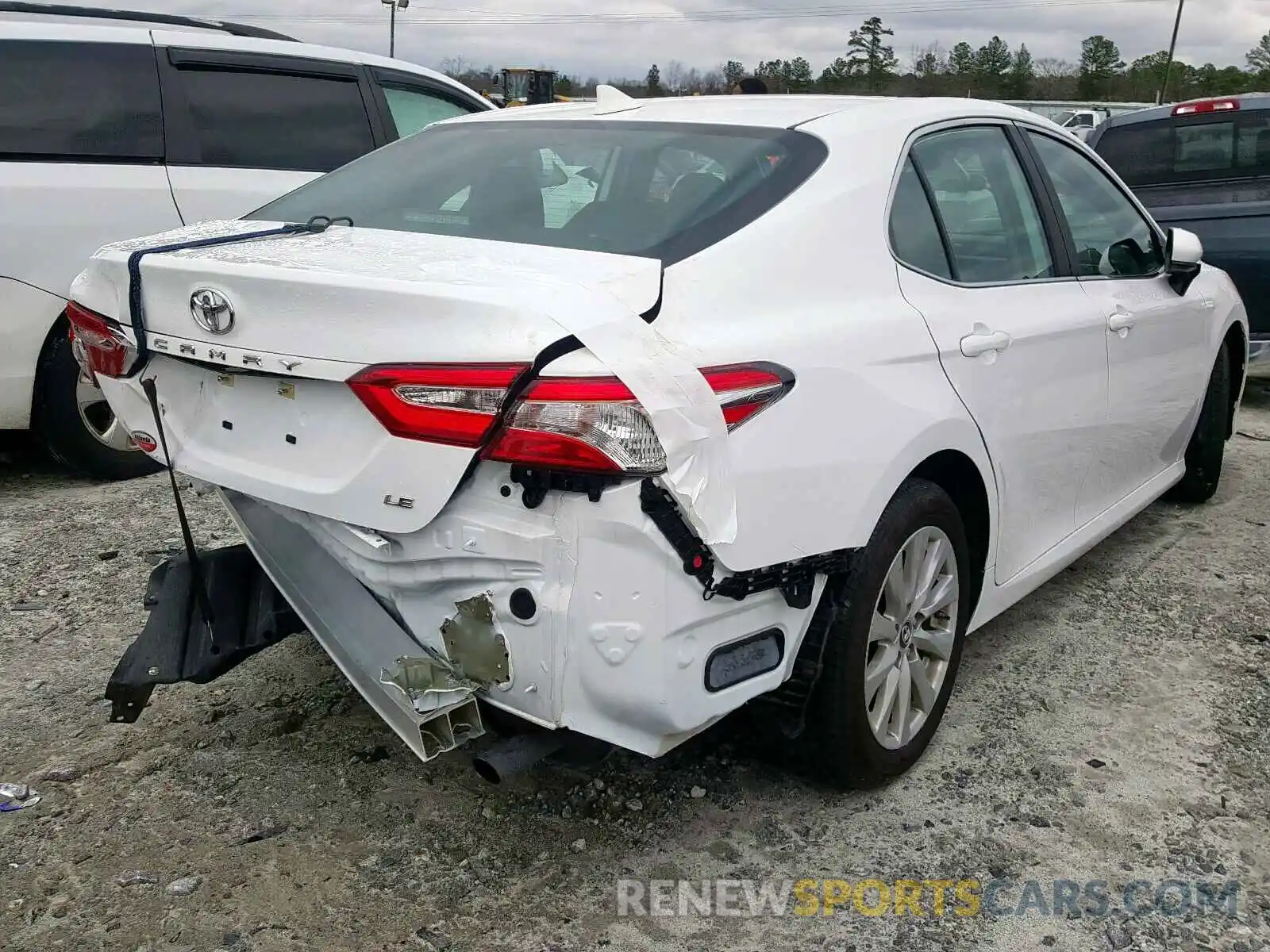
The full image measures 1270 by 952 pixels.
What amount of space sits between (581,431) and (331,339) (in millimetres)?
527

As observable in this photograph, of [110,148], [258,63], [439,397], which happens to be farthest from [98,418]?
[439,397]

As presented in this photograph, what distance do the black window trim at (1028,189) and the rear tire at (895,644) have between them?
591mm

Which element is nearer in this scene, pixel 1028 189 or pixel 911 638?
pixel 911 638

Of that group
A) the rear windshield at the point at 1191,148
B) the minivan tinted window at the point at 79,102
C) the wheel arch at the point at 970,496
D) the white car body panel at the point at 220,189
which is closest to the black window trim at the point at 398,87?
the white car body panel at the point at 220,189

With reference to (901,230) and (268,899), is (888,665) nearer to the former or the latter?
(901,230)

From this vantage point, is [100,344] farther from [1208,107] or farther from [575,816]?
[1208,107]

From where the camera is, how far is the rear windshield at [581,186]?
8.04ft

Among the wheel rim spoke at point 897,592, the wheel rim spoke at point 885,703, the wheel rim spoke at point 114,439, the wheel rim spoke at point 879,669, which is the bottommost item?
the wheel rim spoke at point 114,439

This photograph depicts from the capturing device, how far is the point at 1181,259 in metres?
4.09

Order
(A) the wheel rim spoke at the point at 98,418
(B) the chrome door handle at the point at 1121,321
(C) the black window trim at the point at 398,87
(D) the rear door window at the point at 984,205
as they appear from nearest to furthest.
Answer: (D) the rear door window at the point at 984,205
(B) the chrome door handle at the point at 1121,321
(A) the wheel rim spoke at the point at 98,418
(C) the black window trim at the point at 398,87

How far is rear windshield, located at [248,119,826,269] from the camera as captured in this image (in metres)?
2.45

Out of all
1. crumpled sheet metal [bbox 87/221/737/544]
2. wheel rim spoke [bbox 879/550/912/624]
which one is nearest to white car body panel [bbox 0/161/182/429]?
crumpled sheet metal [bbox 87/221/737/544]

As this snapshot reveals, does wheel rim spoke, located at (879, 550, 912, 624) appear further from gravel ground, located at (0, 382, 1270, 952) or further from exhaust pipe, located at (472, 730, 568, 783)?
exhaust pipe, located at (472, 730, 568, 783)

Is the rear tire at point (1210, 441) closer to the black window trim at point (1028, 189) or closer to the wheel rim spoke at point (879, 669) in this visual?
the black window trim at point (1028, 189)
